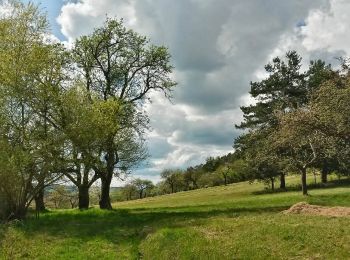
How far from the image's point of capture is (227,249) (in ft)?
62.6

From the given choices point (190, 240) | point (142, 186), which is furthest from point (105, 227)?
point (142, 186)

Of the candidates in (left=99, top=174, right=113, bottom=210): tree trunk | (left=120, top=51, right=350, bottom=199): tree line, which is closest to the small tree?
(left=120, top=51, right=350, bottom=199): tree line

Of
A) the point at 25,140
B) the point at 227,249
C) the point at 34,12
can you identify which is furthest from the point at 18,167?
the point at 227,249

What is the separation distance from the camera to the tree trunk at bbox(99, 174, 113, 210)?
5028 cm

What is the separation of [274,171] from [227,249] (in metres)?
63.3

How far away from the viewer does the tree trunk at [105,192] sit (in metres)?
50.3

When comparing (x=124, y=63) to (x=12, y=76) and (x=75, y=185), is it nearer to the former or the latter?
(x=75, y=185)

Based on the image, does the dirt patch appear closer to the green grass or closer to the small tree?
the green grass

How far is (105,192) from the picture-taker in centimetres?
5094

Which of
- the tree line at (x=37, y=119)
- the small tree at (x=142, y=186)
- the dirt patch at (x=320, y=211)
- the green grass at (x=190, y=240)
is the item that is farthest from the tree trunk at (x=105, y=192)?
the small tree at (x=142, y=186)

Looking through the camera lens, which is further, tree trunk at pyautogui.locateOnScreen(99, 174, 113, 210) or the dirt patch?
tree trunk at pyautogui.locateOnScreen(99, 174, 113, 210)

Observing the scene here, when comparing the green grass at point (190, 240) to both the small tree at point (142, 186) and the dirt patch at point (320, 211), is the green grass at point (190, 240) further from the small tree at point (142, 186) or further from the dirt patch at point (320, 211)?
the small tree at point (142, 186)

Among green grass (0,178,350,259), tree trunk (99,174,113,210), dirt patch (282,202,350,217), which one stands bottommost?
green grass (0,178,350,259)

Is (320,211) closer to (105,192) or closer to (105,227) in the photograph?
(105,227)
